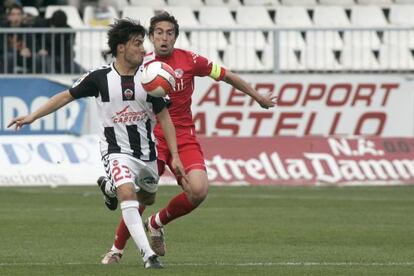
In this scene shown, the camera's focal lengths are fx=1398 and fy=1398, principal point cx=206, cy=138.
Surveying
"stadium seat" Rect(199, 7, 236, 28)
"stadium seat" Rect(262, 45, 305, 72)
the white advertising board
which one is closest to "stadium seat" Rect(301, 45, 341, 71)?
"stadium seat" Rect(262, 45, 305, 72)

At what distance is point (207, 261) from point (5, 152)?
11.2m

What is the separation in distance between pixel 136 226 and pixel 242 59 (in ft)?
46.9

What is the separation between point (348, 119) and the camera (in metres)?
23.7

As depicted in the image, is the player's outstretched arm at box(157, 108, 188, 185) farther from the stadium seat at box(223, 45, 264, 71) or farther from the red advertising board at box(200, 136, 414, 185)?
the stadium seat at box(223, 45, 264, 71)

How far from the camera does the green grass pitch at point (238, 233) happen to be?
11.6 m

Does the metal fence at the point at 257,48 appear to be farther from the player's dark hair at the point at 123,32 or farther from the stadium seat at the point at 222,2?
the player's dark hair at the point at 123,32

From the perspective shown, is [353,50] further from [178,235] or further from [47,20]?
[178,235]

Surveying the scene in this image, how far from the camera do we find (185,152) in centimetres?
1326

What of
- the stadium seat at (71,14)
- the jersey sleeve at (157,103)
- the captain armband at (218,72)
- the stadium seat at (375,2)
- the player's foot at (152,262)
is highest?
the jersey sleeve at (157,103)

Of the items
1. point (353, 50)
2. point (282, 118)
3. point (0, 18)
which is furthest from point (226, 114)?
point (0, 18)

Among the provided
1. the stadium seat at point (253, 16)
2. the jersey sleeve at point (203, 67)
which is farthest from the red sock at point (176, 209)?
the stadium seat at point (253, 16)

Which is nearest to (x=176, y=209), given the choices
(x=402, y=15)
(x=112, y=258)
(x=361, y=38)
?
(x=112, y=258)

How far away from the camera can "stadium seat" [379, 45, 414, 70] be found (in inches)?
952

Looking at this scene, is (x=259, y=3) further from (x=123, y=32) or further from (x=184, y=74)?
(x=123, y=32)
